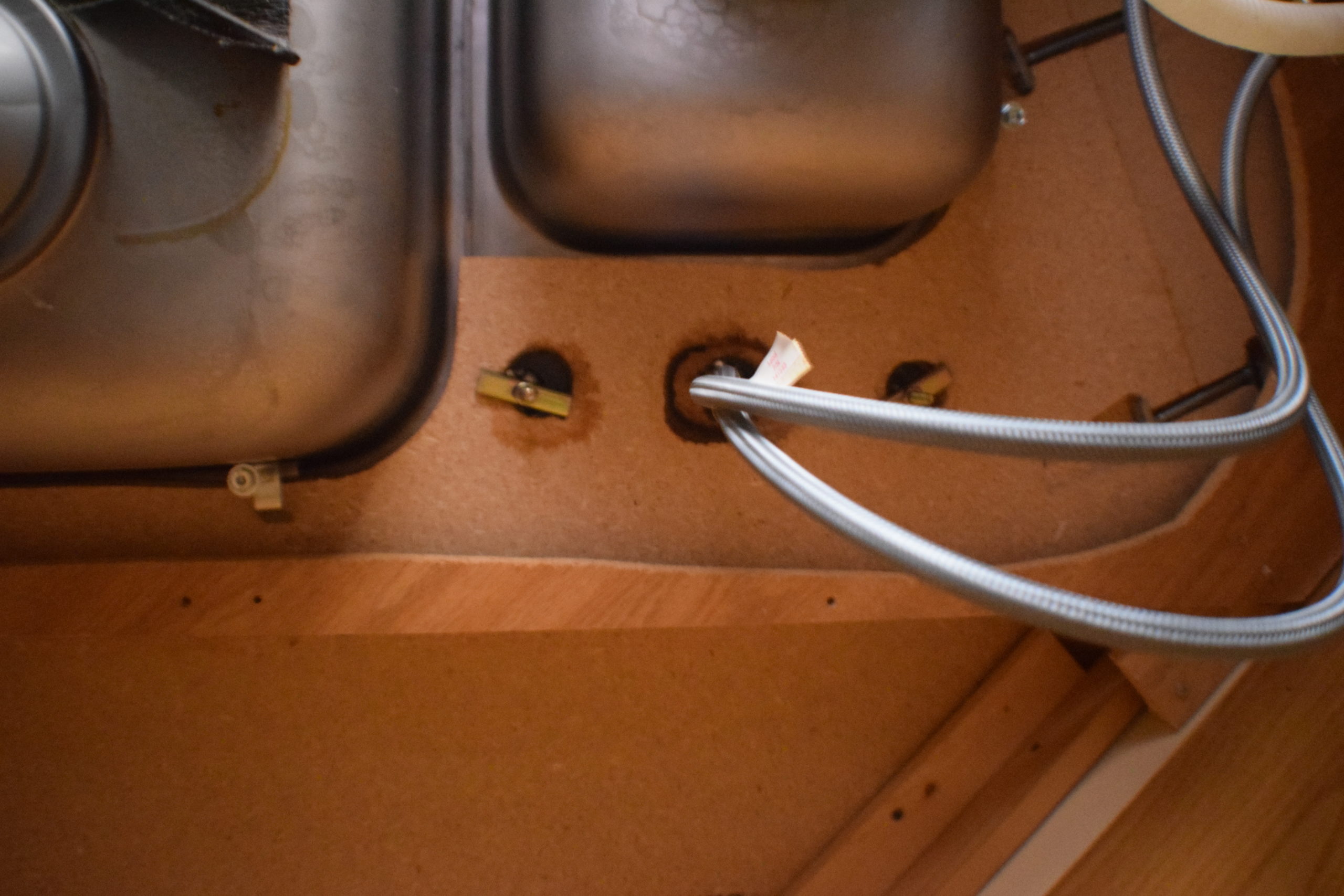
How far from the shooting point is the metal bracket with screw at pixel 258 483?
0.58 meters

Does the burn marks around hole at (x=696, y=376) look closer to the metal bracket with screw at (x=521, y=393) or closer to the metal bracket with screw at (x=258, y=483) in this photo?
the metal bracket with screw at (x=521, y=393)

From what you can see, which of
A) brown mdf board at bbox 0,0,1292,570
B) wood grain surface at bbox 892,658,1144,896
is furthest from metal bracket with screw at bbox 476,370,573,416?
wood grain surface at bbox 892,658,1144,896

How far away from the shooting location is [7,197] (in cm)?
47

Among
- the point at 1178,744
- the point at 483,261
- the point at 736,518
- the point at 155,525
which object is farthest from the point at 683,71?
the point at 1178,744

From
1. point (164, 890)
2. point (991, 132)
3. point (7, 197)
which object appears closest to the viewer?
point (7, 197)

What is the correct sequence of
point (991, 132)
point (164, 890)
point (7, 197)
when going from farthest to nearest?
point (164, 890) < point (991, 132) < point (7, 197)

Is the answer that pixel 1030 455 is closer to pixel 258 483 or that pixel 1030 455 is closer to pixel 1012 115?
pixel 1012 115

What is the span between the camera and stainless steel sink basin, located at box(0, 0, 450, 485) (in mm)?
503

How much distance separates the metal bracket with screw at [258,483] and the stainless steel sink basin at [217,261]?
1 cm

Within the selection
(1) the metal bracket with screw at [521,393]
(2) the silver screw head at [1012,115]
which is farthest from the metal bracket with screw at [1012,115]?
(1) the metal bracket with screw at [521,393]

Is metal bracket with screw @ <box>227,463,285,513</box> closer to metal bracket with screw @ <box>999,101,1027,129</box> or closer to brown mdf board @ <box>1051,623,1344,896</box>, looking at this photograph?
metal bracket with screw @ <box>999,101,1027,129</box>

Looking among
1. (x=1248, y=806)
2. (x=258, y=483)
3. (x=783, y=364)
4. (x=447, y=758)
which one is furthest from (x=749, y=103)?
(x=1248, y=806)

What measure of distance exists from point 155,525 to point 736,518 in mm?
431

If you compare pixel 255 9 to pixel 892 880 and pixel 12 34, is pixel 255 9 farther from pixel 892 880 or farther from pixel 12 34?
pixel 892 880
